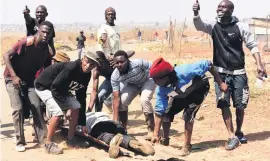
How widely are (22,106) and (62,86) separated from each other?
796mm

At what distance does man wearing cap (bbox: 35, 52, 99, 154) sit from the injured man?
352 mm

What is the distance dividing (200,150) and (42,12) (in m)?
3.77

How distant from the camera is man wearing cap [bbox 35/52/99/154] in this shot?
6.18 metres

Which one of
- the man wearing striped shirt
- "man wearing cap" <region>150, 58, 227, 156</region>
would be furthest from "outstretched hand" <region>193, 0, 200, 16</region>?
the man wearing striped shirt

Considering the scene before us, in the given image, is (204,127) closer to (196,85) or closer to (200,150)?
(200,150)

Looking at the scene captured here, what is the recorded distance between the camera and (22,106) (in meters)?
6.62

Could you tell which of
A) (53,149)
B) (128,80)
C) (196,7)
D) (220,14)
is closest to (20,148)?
(53,149)

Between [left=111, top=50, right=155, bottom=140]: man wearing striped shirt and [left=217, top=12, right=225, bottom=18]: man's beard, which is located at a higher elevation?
[left=217, top=12, right=225, bottom=18]: man's beard

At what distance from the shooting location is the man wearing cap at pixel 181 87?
5.84 m

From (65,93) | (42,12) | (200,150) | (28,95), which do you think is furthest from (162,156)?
(42,12)

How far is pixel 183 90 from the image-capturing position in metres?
6.05

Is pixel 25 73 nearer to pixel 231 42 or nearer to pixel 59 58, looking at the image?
pixel 59 58

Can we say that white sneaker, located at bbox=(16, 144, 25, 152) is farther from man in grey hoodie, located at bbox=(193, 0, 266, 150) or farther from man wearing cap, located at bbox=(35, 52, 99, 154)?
man in grey hoodie, located at bbox=(193, 0, 266, 150)

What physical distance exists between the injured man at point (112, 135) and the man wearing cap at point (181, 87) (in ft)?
1.30
